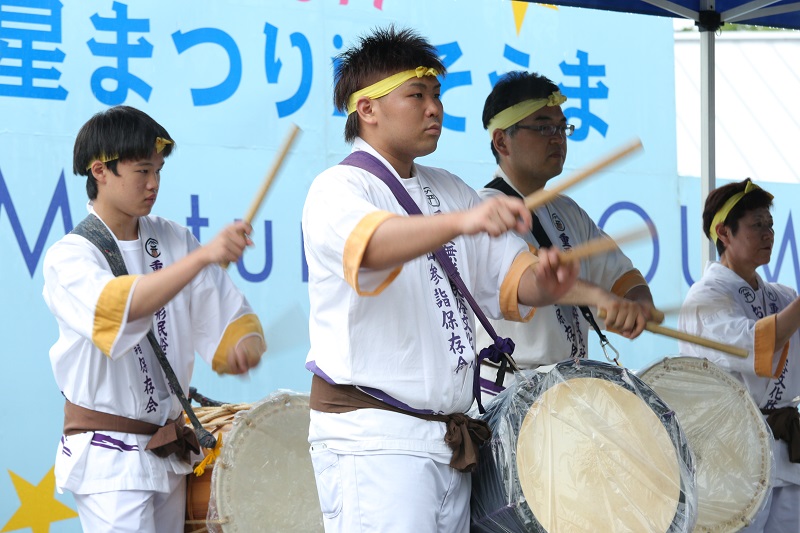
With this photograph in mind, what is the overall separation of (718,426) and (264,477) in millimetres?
1476

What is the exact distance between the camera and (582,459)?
2264 millimetres

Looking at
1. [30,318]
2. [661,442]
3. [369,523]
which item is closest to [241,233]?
[369,523]

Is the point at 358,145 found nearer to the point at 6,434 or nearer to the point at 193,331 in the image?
the point at 193,331

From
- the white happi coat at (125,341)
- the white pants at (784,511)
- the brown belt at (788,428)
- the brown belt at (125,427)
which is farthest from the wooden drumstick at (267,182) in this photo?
the white pants at (784,511)

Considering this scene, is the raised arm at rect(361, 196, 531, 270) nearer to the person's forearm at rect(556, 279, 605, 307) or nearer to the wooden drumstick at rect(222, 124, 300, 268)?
the wooden drumstick at rect(222, 124, 300, 268)

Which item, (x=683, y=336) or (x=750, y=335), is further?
(x=750, y=335)

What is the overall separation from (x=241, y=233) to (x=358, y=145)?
38 centimetres

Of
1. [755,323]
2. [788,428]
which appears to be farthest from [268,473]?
[788,428]

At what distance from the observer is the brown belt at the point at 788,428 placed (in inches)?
142

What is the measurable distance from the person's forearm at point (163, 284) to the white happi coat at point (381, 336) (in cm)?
25

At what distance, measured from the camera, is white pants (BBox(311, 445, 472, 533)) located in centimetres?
210

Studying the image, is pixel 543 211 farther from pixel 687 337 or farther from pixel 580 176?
pixel 580 176

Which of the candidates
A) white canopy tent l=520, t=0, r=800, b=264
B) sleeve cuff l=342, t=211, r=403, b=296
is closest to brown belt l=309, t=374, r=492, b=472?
sleeve cuff l=342, t=211, r=403, b=296

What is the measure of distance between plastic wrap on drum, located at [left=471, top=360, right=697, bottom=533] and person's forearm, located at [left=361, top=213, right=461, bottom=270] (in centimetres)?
54
